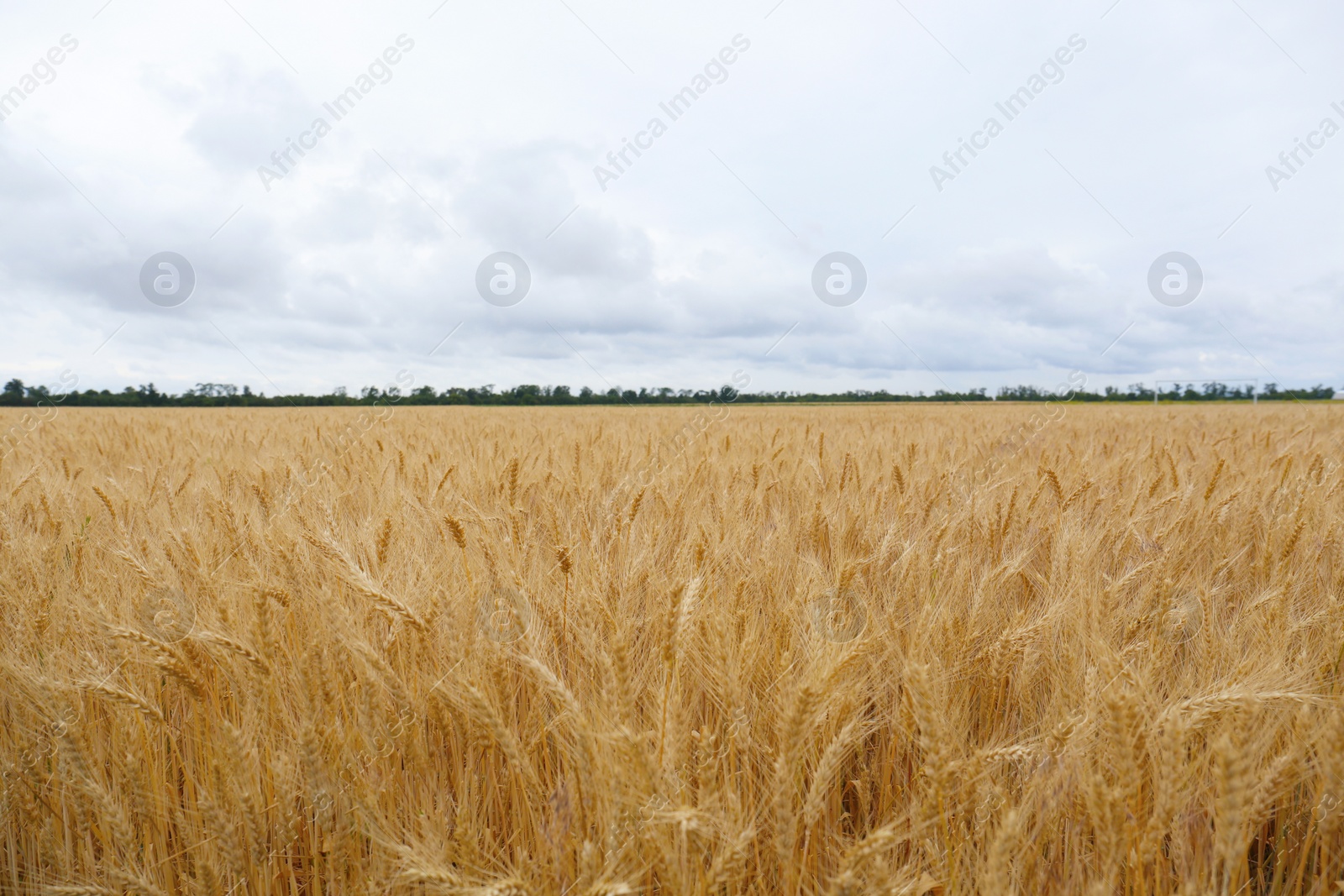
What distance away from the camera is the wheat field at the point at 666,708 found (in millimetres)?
911

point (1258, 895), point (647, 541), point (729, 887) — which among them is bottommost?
point (1258, 895)

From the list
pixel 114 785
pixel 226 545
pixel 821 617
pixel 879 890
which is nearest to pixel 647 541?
pixel 821 617

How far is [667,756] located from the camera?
963 millimetres

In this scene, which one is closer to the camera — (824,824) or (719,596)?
(824,824)

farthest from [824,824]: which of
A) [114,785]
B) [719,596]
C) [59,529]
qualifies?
[59,529]

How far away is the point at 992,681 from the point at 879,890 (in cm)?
74

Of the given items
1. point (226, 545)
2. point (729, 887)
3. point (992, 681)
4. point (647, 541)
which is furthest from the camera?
point (226, 545)

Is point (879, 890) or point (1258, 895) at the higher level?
point (879, 890)

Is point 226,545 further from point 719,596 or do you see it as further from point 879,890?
point 879,890

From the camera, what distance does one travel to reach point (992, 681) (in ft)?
4.45

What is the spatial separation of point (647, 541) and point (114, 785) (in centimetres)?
127

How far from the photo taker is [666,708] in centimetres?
100

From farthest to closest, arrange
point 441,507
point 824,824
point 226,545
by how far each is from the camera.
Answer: point 441,507
point 226,545
point 824,824

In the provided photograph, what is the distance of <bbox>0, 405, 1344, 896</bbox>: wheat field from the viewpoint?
35.9 inches
